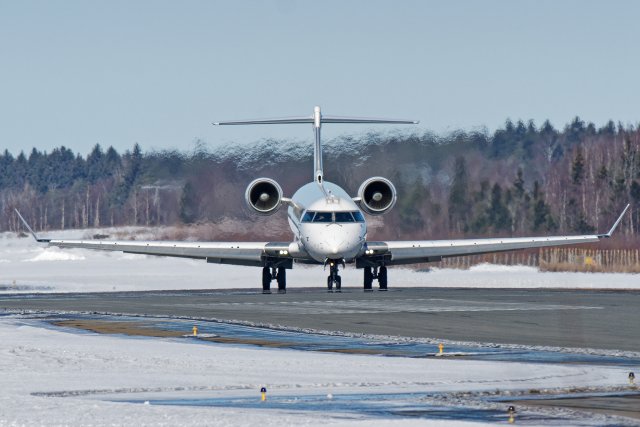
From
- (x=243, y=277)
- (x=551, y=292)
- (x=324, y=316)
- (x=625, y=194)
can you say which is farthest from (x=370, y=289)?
(x=625, y=194)

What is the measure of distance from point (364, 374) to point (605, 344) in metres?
6.46

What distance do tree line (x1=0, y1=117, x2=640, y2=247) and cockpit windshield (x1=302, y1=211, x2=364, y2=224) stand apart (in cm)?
A: 834

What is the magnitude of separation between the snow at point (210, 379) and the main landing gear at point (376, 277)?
24.2 meters

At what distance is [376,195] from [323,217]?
3.50m

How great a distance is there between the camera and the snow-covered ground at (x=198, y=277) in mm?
49500

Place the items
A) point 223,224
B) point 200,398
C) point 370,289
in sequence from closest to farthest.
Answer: point 200,398
point 370,289
point 223,224

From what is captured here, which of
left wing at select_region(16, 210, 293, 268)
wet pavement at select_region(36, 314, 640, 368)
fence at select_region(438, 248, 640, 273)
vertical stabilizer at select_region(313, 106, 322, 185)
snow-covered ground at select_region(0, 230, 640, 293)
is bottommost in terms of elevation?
wet pavement at select_region(36, 314, 640, 368)

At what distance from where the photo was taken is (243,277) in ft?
182

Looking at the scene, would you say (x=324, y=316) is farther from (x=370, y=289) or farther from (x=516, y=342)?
(x=370, y=289)

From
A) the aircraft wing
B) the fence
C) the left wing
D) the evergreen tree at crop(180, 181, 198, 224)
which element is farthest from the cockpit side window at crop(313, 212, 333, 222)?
the fence

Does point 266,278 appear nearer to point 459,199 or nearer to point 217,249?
point 217,249

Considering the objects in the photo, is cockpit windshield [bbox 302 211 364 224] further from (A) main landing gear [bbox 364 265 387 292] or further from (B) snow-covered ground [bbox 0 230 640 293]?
(B) snow-covered ground [bbox 0 230 640 293]

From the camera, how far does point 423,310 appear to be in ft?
103

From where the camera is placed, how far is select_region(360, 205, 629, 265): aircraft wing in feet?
146
